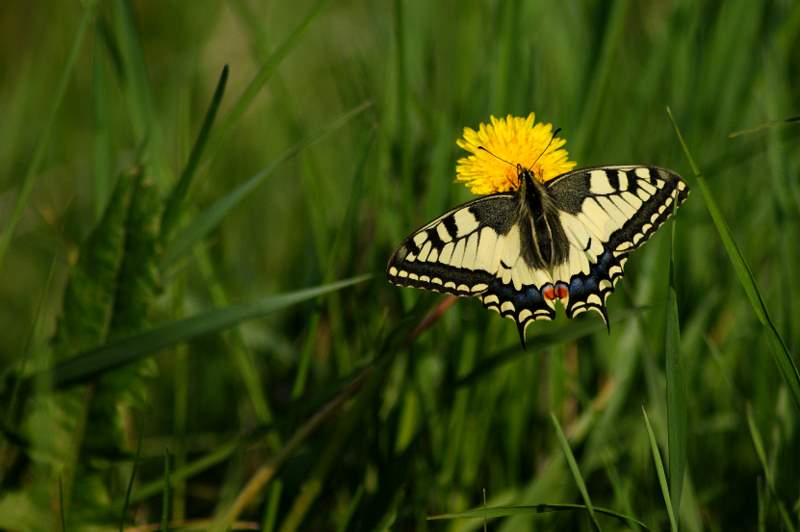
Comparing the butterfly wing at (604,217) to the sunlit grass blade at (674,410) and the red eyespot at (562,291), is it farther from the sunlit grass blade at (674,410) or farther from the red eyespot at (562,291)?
the sunlit grass blade at (674,410)

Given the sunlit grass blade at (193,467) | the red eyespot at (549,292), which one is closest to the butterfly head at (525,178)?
the red eyespot at (549,292)

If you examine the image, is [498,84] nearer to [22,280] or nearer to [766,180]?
[766,180]

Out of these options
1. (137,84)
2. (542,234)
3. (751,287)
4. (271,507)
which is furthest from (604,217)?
(137,84)

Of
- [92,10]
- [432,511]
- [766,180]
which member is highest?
[92,10]

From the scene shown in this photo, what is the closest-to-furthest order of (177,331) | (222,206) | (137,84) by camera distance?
1. (177,331)
2. (222,206)
3. (137,84)

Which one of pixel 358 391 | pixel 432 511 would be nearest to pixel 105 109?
pixel 358 391

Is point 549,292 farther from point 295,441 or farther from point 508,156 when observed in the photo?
point 295,441
